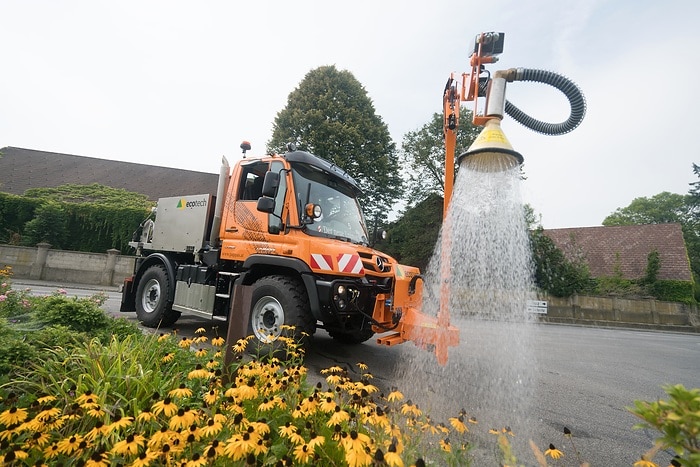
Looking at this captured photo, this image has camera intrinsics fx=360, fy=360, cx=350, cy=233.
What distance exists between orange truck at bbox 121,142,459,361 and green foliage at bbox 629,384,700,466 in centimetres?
266

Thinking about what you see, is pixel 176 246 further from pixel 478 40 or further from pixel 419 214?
pixel 419 214

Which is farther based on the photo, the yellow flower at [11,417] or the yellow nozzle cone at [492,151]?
the yellow nozzle cone at [492,151]

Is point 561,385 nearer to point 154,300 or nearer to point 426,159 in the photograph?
point 154,300

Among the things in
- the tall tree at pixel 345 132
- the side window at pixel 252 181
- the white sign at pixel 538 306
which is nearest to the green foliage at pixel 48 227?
the tall tree at pixel 345 132

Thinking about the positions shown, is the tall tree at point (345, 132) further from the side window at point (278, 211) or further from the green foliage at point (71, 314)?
the green foliage at point (71, 314)

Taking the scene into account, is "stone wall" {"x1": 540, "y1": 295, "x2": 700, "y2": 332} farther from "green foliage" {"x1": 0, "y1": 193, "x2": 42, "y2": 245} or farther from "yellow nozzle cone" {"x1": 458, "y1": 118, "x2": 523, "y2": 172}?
"green foliage" {"x1": 0, "y1": 193, "x2": 42, "y2": 245}

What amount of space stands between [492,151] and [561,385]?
362 cm

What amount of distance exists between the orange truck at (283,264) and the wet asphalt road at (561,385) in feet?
1.50

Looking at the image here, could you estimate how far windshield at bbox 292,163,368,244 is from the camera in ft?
15.9

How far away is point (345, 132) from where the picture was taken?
21.8m

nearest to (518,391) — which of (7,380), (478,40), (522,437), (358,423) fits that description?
(522,437)

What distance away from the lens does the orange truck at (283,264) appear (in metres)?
4.21

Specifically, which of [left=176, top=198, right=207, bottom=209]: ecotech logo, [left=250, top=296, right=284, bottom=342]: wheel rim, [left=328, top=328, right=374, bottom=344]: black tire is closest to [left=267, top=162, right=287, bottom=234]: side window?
[left=250, top=296, right=284, bottom=342]: wheel rim

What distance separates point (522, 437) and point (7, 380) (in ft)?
12.1
